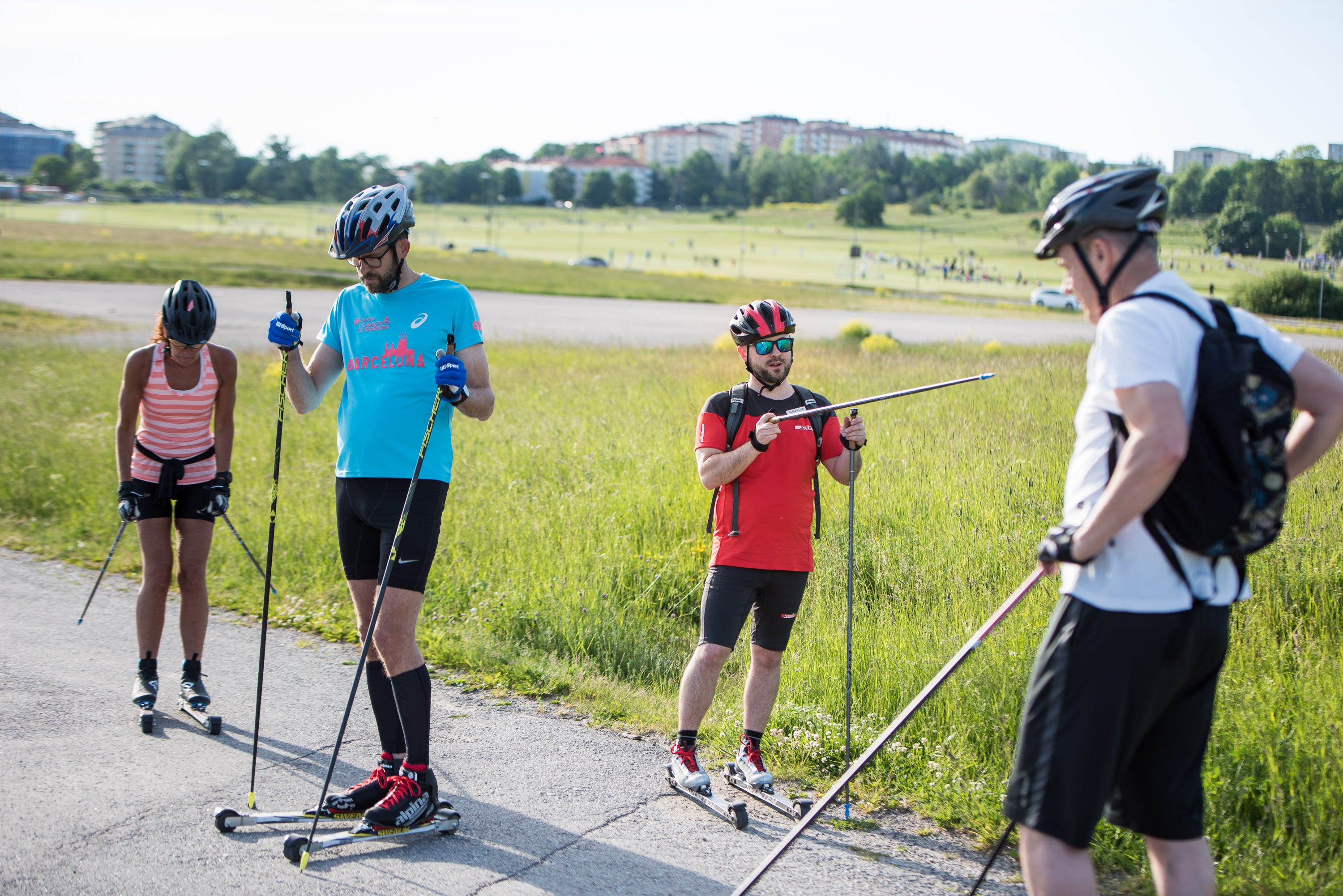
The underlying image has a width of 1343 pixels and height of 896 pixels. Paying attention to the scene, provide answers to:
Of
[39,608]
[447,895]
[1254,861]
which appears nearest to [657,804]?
[447,895]

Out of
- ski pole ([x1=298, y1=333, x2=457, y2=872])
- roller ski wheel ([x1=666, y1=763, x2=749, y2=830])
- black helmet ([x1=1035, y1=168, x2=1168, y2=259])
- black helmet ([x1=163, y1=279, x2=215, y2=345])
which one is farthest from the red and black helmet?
black helmet ([x1=163, y1=279, x2=215, y2=345])

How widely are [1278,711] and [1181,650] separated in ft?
7.28

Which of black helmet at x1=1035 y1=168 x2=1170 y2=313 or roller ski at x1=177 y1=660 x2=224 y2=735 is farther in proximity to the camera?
roller ski at x1=177 y1=660 x2=224 y2=735

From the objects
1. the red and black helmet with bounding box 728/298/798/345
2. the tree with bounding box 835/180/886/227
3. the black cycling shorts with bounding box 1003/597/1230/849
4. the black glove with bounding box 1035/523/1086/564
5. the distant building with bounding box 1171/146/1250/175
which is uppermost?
the tree with bounding box 835/180/886/227

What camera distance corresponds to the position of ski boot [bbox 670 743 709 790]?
14.1ft

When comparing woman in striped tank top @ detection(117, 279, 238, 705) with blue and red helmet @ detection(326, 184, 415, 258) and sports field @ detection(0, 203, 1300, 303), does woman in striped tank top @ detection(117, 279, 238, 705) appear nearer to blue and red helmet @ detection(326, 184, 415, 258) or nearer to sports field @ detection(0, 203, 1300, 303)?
blue and red helmet @ detection(326, 184, 415, 258)

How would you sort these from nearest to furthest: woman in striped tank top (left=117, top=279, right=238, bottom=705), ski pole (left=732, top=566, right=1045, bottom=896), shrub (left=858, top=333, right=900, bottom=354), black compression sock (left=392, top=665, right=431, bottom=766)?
ski pole (left=732, top=566, right=1045, bottom=896) → black compression sock (left=392, top=665, right=431, bottom=766) → woman in striped tank top (left=117, top=279, right=238, bottom=705) → shrub (left=858, top=333, right=900, bottom=354)

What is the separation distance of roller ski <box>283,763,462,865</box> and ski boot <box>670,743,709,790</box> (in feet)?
3.07

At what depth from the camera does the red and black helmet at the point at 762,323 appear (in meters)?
4.29

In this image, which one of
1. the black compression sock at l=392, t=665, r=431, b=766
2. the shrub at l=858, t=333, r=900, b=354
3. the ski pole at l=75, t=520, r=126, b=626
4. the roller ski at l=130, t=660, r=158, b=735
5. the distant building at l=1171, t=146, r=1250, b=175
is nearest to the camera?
the black compression sock at l=392, t=665, r=431, b=766

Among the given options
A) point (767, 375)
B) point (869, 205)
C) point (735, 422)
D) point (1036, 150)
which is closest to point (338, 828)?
point (735, 422)

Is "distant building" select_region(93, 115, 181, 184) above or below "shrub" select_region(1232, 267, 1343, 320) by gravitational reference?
above

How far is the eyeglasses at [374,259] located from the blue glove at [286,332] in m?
0.37

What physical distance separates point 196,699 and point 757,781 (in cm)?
297
